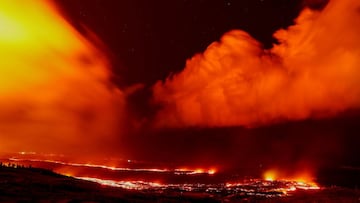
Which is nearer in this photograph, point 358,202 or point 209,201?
point 209,201

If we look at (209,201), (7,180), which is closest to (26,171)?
(7,180)

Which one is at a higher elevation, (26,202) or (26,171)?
(26,171)

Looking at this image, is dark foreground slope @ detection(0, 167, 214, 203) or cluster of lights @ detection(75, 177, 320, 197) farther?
cluster of lights @ detection(75, 177, 320, 197)

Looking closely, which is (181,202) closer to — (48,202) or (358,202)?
(48,202)

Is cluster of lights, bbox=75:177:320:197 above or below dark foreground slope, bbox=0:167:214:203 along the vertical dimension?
above

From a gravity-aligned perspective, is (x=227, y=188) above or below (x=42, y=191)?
above

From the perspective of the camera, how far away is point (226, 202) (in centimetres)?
7956

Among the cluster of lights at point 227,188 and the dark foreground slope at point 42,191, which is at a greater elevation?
the cluster of lights at point 227,188

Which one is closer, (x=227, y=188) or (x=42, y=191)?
(x=42, y=191)

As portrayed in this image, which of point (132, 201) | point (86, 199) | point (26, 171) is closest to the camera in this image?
point (86, 199)

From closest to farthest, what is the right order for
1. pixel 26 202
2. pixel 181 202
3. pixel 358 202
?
1. pixel 26 202
2. pixel 181 202
3. pixel 358 202

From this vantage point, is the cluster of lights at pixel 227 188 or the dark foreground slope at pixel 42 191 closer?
the dark foreground slope at pixel 42 191

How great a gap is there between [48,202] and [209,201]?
31.9 m

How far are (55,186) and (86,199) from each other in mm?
14483
